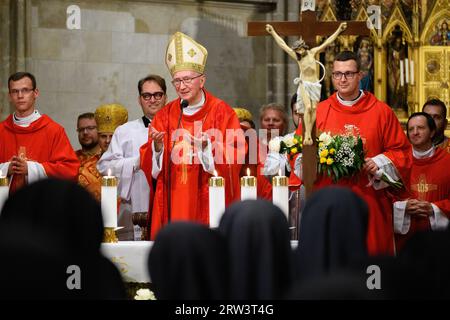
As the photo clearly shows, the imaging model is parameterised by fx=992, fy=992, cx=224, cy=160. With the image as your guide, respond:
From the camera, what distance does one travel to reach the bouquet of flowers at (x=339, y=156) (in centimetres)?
631

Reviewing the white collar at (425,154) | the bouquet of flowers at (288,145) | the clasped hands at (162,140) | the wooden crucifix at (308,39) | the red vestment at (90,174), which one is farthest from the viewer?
the red vestment at (90,174)

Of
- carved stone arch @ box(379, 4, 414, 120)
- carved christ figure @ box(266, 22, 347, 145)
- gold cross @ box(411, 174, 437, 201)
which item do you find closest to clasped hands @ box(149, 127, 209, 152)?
carved christ figure @ box(266, 22, 347, 145)

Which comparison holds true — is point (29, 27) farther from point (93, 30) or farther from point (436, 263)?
point (436, 263)

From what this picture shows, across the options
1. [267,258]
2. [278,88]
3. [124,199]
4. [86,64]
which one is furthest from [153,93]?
[267,258]

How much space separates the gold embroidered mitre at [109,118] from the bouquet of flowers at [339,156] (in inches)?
99.5

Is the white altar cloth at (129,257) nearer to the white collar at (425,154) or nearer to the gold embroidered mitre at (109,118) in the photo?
the white collar at (425,154)

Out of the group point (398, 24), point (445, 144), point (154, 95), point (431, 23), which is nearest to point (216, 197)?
point (154, 95)

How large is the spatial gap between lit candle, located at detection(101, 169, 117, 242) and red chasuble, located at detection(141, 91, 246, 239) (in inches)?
31.9

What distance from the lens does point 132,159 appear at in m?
7.37

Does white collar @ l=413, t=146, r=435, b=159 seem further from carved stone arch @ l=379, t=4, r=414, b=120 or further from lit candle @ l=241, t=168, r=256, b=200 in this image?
carved stone arch @ l=379, t=4, r=414, b=120

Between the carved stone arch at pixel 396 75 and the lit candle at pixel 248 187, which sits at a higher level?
the carved stone arch at pixel 396 75

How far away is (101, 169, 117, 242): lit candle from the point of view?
229 inches

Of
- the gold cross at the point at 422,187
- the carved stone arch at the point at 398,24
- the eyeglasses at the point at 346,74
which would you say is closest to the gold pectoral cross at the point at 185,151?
the eyeglasses at the point at 346,74

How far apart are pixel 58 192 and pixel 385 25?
343 inches
